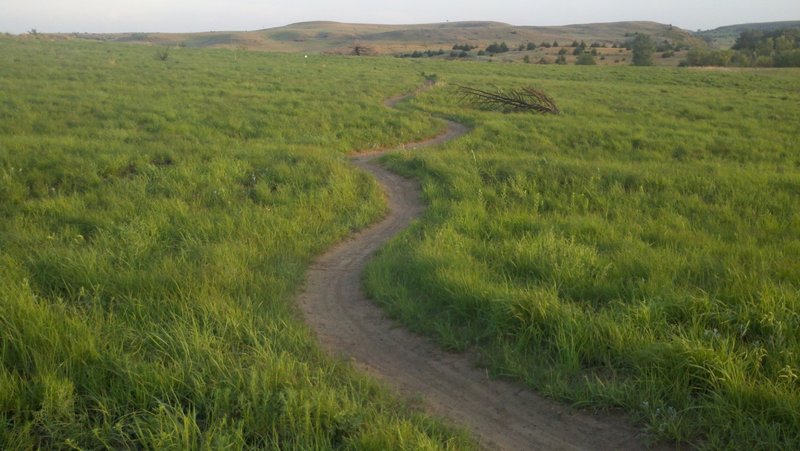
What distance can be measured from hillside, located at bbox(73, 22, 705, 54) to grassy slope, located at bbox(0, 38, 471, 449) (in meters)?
75.8

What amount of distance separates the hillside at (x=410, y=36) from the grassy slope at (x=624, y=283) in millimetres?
76636

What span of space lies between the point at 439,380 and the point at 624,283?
6.11 ft

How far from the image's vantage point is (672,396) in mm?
3199

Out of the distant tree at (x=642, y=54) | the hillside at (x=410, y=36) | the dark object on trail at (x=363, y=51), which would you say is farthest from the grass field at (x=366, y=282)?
the hillside at (x=410, y=36)

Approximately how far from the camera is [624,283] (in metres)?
4.63

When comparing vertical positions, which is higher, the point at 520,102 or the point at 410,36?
the point at 410,36

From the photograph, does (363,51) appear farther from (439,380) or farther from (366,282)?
(439,380)

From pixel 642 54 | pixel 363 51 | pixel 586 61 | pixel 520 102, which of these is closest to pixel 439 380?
pixel 520 102

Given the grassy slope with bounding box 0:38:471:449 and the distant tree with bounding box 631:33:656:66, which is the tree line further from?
the grassy slope with bounding box 0:38:471:449

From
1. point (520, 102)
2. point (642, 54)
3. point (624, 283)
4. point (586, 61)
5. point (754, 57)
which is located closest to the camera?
point (624, 283)

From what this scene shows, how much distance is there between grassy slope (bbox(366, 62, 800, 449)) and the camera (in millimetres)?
3215

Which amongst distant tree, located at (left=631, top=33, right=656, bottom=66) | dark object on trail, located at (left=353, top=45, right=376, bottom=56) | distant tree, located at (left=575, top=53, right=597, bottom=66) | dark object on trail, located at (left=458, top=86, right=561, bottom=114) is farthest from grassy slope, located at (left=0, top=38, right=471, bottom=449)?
dark object on trail, located at (left=353, top=45, right=376, bottom=56)

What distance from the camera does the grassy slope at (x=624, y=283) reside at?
321 centimetres

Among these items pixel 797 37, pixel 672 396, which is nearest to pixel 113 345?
pixel 672 396
